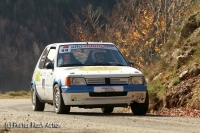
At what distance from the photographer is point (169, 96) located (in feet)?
57.2

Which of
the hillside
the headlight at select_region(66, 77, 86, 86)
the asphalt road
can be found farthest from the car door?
the hillside

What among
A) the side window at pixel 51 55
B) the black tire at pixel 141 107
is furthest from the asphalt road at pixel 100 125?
the side window at pixel 51 55

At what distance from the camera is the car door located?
15.2 metres

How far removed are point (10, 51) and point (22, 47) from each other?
2507 millimetres

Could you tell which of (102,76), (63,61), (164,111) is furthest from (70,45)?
(164,111)

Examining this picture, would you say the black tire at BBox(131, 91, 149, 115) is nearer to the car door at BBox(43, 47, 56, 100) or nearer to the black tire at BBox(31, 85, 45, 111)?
the car door at BBox(43, 47, 56, 100)

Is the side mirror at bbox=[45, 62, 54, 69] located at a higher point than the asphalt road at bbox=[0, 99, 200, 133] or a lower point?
higher

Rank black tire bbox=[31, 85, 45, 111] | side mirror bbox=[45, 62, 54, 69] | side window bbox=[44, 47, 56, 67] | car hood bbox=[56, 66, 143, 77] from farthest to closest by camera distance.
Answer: black tire bbox=[31, 85, 45, 111], side window bbox=[44, 47, 56, 67], side mirror bbox=[45, 62, 54, 69], car hood bbox=[56, 66, 143, 77]

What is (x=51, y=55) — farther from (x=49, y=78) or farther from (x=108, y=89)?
(x=108, y=89)

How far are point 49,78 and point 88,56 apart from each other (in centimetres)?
105

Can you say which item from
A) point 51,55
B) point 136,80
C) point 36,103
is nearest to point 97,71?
point 136,80

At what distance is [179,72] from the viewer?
18.4 metres

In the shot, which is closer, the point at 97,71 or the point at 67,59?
the point at 97,71

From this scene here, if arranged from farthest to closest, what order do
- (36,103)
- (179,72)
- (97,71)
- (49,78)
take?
(179,72)
(36,103)
(49,78)
(97,71)
